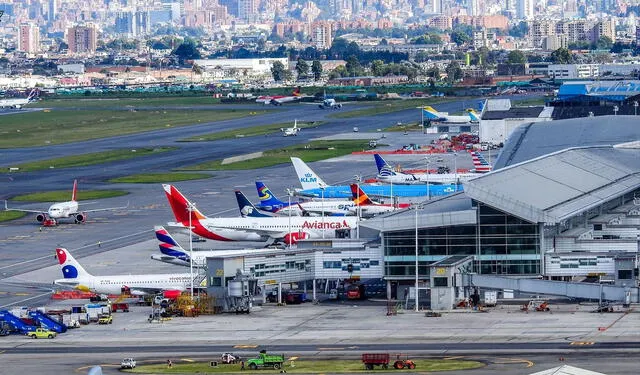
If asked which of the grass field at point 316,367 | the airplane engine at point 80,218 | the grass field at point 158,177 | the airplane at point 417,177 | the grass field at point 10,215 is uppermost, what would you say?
the grass field at point 316,367

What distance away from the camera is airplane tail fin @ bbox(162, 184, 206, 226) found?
4766 inches

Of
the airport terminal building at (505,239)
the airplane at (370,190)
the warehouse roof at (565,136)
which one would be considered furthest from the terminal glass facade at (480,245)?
the airplane at (370,190)

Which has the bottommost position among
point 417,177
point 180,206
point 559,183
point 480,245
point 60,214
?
point 60,214

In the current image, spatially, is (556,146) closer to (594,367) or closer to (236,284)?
(236,284)

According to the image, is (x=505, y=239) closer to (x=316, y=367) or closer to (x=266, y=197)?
(x=316, y=367)

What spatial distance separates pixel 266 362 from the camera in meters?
75.8

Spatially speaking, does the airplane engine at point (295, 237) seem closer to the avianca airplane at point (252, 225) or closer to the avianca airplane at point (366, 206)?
the avianca airplane at point (252, 225)

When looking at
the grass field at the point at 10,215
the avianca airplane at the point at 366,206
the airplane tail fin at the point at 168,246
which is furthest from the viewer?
the grass field at the point at 10,215

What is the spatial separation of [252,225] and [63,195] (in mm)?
47444

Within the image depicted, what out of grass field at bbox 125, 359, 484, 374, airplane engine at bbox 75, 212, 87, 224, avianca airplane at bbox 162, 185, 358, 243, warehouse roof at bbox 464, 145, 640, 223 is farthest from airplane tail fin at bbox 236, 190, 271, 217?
grass field at bbox 125, 359, 484, 374

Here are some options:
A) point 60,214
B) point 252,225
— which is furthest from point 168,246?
point 60,214

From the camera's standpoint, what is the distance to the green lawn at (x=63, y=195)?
162 meters

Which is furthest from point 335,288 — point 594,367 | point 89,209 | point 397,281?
point 89,209

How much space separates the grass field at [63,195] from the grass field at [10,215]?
9.00 m
